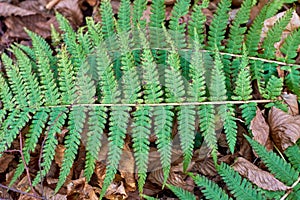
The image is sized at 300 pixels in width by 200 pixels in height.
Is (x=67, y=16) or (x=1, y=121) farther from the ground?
(x=67, y=16)

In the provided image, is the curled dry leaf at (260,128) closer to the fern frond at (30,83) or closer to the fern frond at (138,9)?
the fern frond at (138,9)

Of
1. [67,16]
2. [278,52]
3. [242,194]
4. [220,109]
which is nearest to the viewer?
[242,194]

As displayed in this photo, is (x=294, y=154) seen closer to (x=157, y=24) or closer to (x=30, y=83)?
(x=157, y=24)

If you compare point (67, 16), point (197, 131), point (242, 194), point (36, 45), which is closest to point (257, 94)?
point (197, 131)

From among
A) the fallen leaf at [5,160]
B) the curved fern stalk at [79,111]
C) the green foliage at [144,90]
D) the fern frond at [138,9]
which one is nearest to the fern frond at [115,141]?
the green foliage at [144,90]

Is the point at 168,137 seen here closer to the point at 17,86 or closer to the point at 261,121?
the point at 261,121
